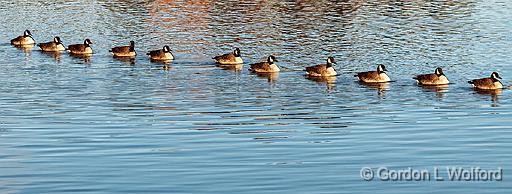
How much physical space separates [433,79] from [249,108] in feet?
29.8

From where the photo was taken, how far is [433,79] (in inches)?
1734

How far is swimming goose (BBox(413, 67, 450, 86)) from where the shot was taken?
4400 cm

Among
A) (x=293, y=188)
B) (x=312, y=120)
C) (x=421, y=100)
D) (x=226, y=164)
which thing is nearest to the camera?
(x=293, y=188)

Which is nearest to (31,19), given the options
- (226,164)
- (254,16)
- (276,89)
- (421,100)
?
(254,16)

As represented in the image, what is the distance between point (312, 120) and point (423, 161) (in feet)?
25.6

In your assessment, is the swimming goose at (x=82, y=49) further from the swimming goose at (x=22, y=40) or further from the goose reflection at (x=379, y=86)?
the goose reflection at (x=379, y=86)

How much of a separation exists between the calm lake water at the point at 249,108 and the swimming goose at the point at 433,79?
0.51 m

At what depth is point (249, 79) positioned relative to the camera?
4747 cm

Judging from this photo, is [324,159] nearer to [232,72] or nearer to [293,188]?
[293,188]

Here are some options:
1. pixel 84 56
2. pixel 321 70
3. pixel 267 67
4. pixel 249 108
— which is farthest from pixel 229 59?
pixel 249 108

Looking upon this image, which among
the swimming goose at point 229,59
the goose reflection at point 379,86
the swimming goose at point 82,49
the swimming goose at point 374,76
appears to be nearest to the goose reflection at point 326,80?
the swimming goose at point 374,76

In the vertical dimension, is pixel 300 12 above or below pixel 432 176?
above

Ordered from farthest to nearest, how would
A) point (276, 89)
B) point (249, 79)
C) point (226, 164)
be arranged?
point (249, 79), point (276, 89), point (226, 164)

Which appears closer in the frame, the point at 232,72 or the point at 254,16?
the point at 232,72
